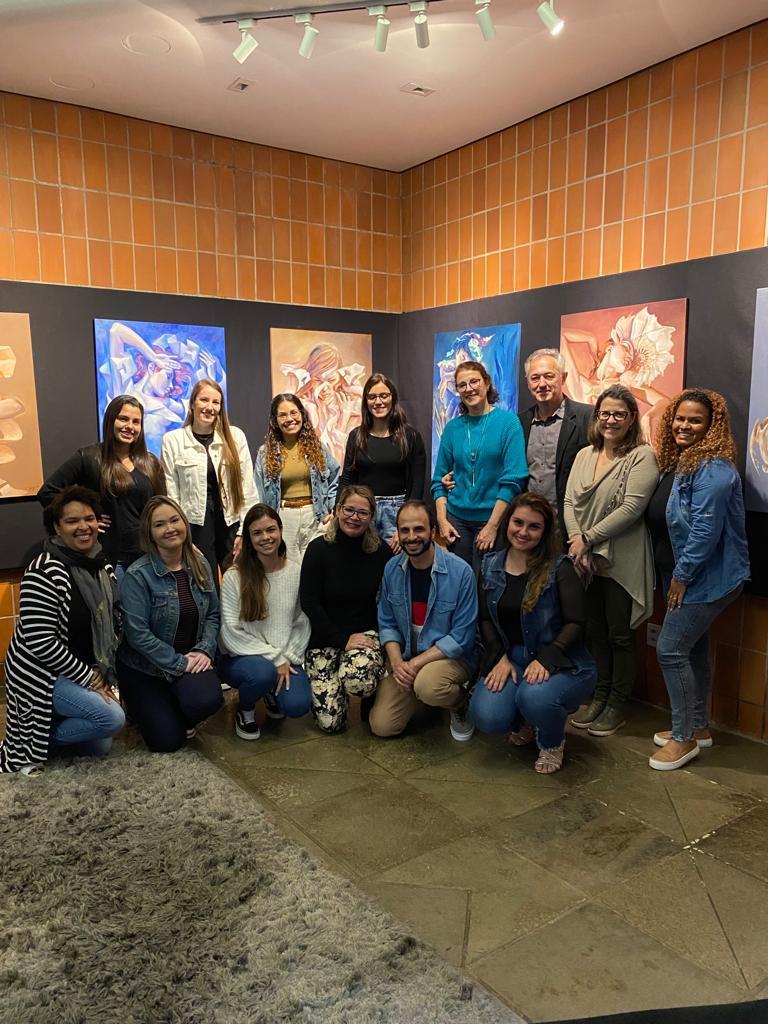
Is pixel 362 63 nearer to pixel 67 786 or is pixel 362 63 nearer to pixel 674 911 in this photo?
pixel 67 786

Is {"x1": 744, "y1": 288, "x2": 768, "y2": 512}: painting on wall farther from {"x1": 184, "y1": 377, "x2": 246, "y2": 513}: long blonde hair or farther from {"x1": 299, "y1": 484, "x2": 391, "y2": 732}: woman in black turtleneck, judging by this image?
{"x1": 184, "y1": 377, "x2": 246, "y2": 513}: long blonde hair

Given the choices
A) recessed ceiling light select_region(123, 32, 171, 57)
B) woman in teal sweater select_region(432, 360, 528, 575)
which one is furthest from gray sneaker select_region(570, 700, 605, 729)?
recessed ceiling light select_region(123, 32, 171, 57)

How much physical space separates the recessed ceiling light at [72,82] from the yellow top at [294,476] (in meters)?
2.01

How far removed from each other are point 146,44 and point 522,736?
134 inches

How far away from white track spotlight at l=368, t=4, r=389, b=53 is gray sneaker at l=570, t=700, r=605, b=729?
117 inches

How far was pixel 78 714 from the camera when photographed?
304cm

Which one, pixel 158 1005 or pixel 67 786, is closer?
pixel 158 1005

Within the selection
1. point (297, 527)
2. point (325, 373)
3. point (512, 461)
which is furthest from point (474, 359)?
point (297, 527)

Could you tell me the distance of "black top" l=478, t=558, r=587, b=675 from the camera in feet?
9.94

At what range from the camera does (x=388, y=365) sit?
5.30 metres

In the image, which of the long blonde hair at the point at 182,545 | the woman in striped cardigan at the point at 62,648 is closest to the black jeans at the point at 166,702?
the woman in striped cardigan at the point at 62,648

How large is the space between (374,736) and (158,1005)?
167 cm

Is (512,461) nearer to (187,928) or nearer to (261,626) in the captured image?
(261,626)

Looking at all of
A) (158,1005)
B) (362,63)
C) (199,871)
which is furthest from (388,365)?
(158,1005)
